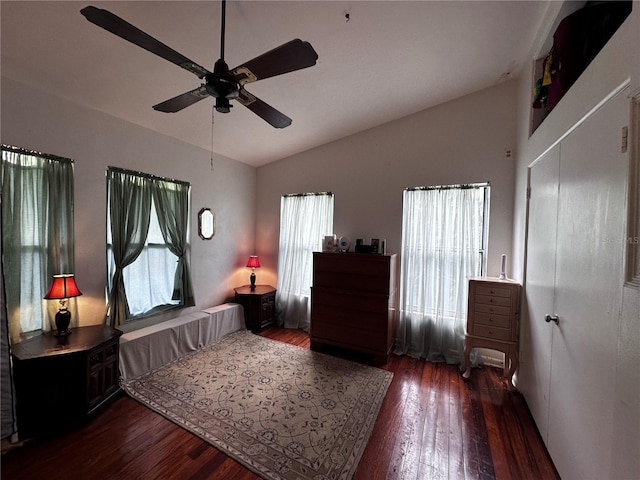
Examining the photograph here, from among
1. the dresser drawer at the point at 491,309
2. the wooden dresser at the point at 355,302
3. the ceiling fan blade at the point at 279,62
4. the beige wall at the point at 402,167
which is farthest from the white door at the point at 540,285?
the ceiling fan blade at the point at 279,62

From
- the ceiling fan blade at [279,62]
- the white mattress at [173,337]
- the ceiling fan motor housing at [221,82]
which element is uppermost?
the ceiling fan blade at [279,62]

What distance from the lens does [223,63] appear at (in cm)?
136

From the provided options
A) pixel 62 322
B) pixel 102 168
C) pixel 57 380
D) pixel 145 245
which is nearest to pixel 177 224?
pixel 145 245

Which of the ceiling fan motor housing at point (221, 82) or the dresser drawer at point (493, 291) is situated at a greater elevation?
the ceiling fan motor housing at point (221, 82)

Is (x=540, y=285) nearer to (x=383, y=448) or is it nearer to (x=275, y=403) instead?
(x=383, y=448)

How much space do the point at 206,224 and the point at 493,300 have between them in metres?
3.66

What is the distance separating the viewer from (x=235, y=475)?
154 centimetres

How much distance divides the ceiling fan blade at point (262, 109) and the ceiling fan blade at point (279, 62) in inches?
4.9

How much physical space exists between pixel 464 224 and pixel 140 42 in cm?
319

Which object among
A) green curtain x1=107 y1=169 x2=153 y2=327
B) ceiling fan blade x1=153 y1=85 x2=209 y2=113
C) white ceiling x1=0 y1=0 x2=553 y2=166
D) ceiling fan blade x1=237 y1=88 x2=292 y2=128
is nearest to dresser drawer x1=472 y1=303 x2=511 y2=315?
white ceiling x1=0 y1=0 x2=553 y2=166

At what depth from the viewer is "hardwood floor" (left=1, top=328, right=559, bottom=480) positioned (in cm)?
156

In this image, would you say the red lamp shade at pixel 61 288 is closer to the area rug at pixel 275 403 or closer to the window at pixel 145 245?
the window at pixel 145 245

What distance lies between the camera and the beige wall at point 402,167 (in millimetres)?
2832

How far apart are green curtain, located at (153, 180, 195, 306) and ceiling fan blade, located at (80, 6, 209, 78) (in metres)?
2.12
